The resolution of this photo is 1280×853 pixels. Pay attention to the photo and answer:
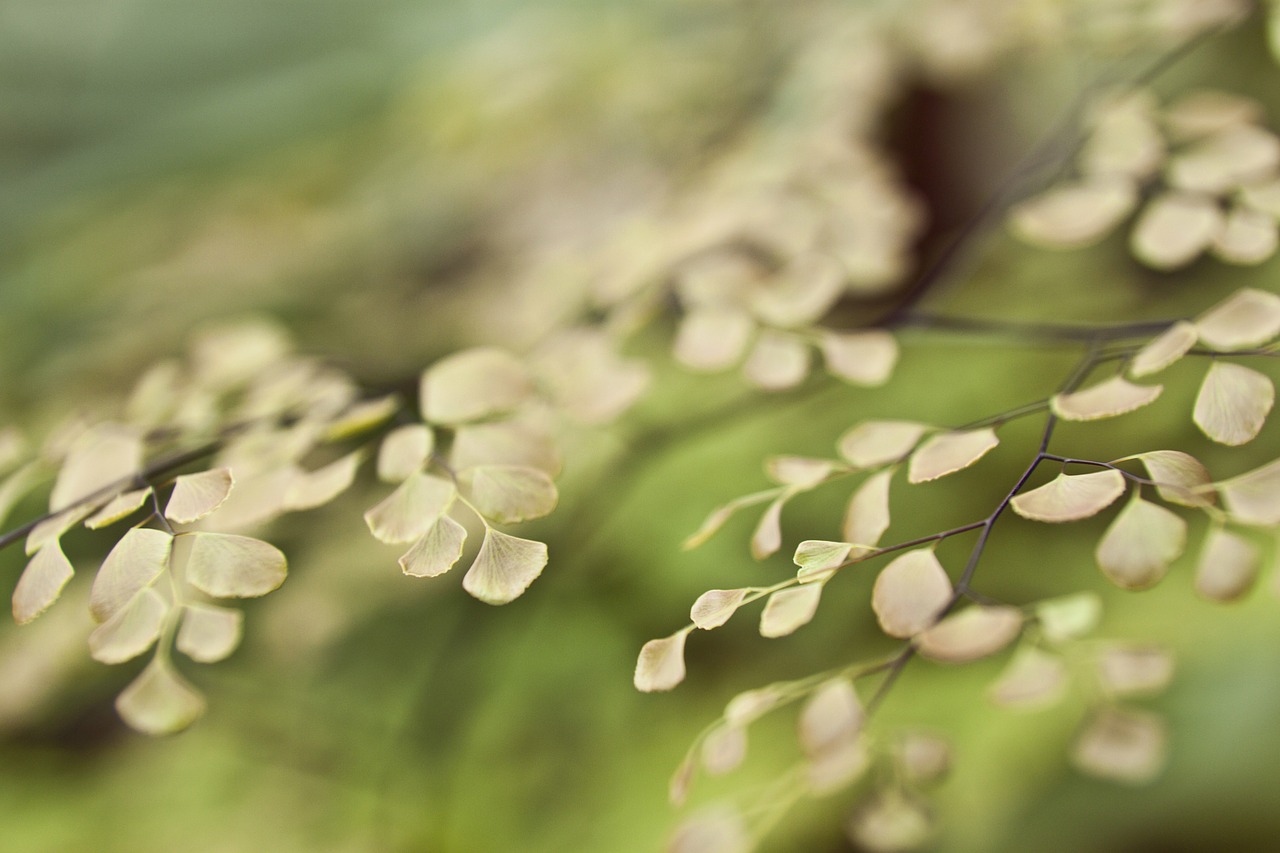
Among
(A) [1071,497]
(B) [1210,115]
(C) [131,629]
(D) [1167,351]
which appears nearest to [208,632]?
(C) [131,629]

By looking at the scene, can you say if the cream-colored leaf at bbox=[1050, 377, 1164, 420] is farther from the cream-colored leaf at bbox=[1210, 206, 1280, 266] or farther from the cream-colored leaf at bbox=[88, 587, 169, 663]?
the cream-colored leaf at bbox=[88, 587, 169, 663]

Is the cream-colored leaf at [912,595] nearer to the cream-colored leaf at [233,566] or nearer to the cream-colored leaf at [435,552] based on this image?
the cream-colored leaf at [435,552]

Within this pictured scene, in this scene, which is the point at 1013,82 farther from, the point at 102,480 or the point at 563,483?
the point at 102,480

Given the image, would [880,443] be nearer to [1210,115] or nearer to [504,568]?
[504,568]

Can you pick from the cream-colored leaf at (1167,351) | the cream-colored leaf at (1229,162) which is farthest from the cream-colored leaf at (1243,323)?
the cream-colored leaf at (1229,162)

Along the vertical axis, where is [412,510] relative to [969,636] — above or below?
above

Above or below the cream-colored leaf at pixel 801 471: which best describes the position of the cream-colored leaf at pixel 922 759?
below
